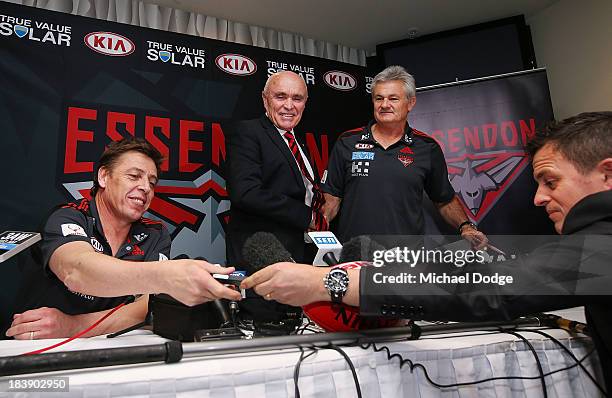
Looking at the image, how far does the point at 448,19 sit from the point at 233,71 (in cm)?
183

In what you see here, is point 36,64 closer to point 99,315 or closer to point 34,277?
point 34,277

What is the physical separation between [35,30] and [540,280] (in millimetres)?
2978

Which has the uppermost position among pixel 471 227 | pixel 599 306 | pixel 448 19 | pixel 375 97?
pixel 448 19

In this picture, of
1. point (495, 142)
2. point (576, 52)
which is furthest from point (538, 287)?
point (576, 52)

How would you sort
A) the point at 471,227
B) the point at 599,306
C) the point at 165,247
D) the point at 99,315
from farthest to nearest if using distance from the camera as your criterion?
the point at 471,227, the point at 165,247, the point at 99,315, the point at 599,306

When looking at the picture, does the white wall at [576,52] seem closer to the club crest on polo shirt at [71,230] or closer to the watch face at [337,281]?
the watch face at [337,281]

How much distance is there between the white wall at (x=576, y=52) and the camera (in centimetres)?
321

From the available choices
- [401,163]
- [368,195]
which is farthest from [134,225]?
[401,163]

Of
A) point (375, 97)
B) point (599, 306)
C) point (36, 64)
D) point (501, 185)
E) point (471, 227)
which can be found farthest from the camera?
point (501, 185)

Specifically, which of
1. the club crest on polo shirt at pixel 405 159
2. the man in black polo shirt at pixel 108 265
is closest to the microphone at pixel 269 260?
the man in black polo shirt at pixel 108 265

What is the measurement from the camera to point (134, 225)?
188cm

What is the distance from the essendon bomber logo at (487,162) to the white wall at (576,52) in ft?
1.81

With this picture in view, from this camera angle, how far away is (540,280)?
2.85 ft

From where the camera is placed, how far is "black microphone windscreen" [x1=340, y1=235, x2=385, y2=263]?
3.50ft
